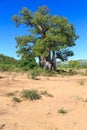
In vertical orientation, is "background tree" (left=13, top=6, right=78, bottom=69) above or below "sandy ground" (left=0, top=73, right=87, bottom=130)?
above

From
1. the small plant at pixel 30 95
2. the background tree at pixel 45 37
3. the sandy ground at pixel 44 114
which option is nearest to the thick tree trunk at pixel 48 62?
the background tree at pixel 45 37

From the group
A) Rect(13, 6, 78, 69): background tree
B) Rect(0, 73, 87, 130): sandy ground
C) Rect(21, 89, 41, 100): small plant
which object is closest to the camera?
Rect(0, 73, 87, 130): sandy ground

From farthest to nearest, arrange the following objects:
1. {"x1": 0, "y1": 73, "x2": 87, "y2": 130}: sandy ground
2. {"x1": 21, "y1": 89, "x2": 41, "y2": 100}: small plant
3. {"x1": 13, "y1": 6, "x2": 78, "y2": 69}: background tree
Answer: {"x1": 13, "y1": 6, "x2": 78, "y2": 69}: background tree, {"x1": 21, "y1": 89, "x2": 41, "y2": 100}: small plant, {"x1": 0, "y1": 73, "x2": 87, "y2": 130}: sandy ground

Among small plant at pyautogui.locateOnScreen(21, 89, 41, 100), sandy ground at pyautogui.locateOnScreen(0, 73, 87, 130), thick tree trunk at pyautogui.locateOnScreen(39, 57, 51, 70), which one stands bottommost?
sandy ground at pyautogui.locateOnScreen(0, 73, 87, 130)

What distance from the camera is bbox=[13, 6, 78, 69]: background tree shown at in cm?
3008

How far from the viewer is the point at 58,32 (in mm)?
30516

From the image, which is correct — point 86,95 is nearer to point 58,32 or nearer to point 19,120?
point 19,120

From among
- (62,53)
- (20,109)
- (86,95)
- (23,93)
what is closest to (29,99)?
(23,93)

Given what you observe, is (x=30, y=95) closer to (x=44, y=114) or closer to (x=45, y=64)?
(x=44, y=114)

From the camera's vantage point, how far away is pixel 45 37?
31797 mm

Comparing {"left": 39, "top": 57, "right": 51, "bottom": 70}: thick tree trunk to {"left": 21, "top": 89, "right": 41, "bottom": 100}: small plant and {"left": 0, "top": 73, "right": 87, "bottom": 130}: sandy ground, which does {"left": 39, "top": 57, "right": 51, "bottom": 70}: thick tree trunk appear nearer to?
{"left": 0, "top": 73, "right": 87, "bottom": 130}: sandy ground

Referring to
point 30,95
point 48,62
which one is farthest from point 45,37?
point 30,95


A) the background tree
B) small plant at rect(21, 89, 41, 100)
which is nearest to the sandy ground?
small plant at rect(21, 89, 41, 100)

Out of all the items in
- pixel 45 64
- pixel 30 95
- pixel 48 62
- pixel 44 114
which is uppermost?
pixel 48 62
